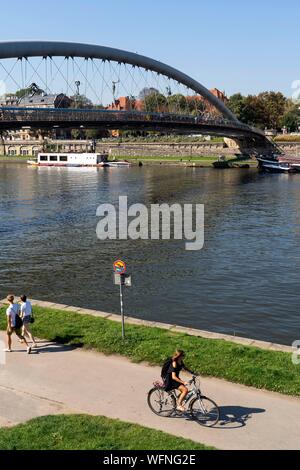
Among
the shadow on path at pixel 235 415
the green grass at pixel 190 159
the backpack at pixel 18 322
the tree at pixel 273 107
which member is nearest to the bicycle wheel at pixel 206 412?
the shadow on path at pixel 235 415

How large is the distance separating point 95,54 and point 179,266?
5503 cm

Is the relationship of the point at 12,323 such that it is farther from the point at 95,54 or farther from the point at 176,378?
the point at 95,54

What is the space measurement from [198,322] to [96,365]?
6.54m

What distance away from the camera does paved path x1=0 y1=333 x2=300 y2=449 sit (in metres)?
9.38

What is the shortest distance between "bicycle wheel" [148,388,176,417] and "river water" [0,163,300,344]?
24.4 ft

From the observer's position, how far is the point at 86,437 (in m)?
9.03

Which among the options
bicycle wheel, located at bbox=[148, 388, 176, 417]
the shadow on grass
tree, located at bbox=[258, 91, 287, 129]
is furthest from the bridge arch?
bicycle wheel, located at bbox=[148, 388, 176, 417]

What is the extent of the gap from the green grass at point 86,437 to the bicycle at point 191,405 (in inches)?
32.1

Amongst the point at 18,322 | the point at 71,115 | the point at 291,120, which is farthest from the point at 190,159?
the point at 18,322

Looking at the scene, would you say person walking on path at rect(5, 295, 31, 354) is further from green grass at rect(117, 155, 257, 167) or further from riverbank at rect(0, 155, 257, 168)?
green grass at rect(117, 155, 257, 167)

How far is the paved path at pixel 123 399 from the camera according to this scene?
938 cm

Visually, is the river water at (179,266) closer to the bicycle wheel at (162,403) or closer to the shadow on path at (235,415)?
the shadow on path at (235,415)

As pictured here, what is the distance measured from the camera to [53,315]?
16.1 metres
